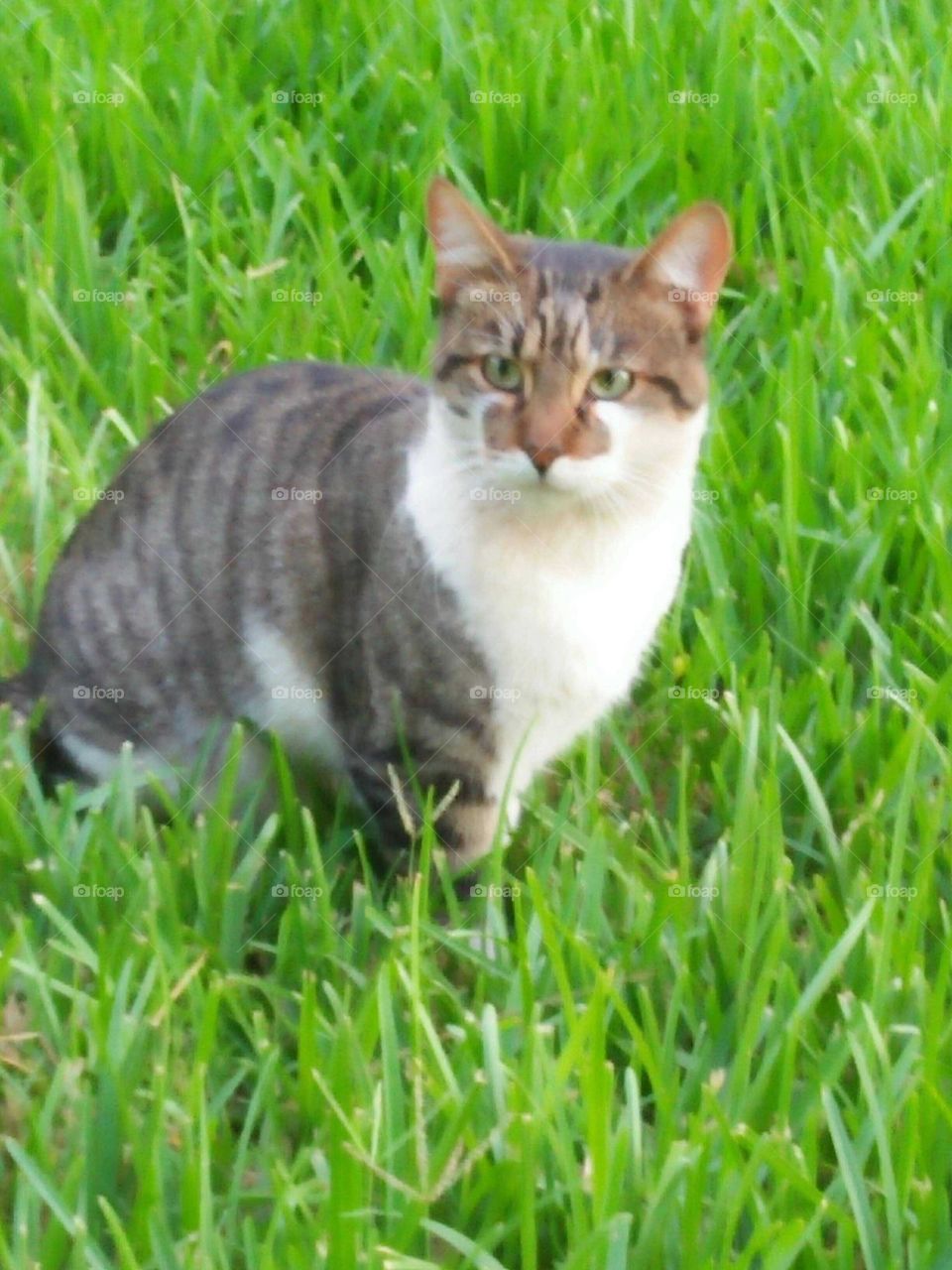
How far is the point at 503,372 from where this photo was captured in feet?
7.68

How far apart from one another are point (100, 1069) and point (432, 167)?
231 cm

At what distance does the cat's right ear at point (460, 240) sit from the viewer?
2.36 meters

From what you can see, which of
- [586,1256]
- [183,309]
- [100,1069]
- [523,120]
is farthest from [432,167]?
[586,1256]

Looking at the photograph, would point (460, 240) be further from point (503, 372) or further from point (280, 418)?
point (280, 418)
